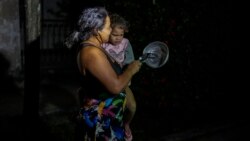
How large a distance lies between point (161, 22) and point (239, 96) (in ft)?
7.63

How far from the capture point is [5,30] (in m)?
8.10

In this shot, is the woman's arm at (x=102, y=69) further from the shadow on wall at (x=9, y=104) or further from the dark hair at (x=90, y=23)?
the shadow on wall at (x=9, y=104)

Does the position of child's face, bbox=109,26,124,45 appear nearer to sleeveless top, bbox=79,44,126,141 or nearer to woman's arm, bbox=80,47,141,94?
sleeveless top, bbox=79,44,126,141

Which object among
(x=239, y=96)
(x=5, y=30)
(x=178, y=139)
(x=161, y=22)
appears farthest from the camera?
(x=5, y=30)

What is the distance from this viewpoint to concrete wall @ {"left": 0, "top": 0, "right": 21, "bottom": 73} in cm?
803

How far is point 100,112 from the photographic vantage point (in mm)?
3346

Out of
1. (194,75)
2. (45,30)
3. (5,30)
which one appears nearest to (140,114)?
(194,75)

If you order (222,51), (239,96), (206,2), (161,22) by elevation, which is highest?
(206,2)

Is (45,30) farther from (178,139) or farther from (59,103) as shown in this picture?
(178,139)

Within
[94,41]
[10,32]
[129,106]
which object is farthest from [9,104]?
[94,41]

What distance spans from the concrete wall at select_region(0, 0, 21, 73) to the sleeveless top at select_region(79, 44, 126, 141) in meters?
5.26

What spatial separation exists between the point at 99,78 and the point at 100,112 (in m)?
0.47

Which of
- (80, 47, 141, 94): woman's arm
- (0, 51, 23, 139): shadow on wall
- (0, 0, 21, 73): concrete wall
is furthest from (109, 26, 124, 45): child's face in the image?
(0, 0, 21, 73): concrete wall

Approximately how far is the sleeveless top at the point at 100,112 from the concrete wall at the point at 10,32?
526cm
